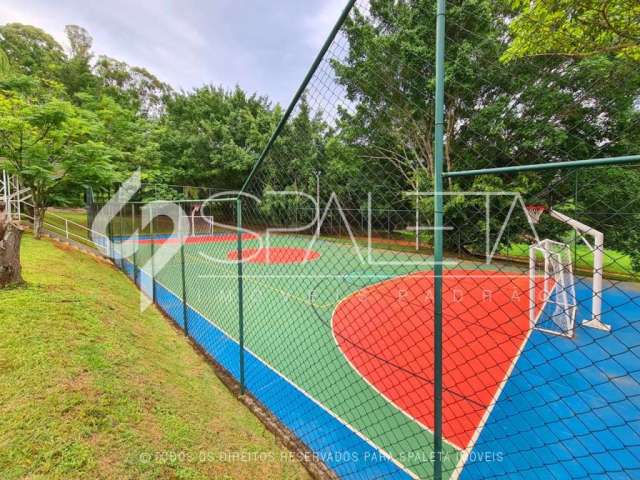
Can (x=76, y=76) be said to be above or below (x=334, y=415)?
above

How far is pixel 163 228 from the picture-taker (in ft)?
22.7

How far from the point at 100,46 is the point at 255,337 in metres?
28.2

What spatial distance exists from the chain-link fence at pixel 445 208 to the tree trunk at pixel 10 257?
176cm

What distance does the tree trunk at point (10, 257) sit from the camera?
313 cm

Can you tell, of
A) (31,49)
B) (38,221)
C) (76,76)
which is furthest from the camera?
(31,49)

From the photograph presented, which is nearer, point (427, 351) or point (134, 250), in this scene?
point (427, 351)

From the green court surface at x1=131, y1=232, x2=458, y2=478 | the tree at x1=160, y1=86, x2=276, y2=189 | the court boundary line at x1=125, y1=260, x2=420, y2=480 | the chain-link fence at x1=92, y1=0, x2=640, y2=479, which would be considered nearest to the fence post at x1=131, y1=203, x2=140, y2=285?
the green court surface at x1=131, y1=232, x2=458, y2=478

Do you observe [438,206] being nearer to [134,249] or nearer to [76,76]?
[134,249]

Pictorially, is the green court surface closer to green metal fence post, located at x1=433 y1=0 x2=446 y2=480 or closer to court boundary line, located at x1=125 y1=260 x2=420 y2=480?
court boundary line, located at x1=125 y1=260 x2=420 y2=480

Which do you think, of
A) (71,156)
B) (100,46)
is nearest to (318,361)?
(71,156)

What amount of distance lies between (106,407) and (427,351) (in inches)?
150

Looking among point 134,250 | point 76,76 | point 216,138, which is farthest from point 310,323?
point 76,76

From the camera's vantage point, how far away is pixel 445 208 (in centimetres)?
214

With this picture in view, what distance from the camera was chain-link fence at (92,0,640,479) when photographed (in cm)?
172
